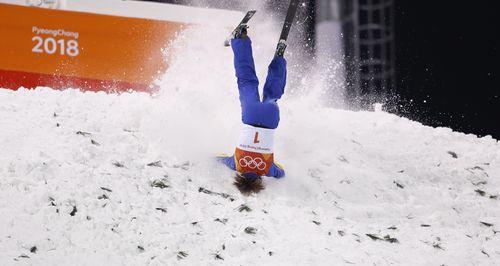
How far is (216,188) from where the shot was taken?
422 centimetres

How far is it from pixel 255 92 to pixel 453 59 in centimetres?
439

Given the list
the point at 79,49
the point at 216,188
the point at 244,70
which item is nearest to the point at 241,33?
the point at 244,70

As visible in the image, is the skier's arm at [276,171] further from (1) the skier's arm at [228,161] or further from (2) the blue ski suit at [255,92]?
(1) the skier's arm at [228,161]

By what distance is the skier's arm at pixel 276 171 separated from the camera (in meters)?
4.50

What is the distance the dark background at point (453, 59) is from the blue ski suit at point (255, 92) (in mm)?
3604

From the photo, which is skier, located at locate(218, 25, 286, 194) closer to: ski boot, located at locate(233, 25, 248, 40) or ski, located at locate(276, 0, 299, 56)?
ski boot, located at locate(233, 25, 248, 40)

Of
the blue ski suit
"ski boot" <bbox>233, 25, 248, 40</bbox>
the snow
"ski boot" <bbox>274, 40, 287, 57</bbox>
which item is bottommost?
the snow

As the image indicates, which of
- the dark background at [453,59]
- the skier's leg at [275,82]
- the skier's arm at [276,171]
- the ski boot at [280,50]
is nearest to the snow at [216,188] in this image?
the skier's arm at [276,171]

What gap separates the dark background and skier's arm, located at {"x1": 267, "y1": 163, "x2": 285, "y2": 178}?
3951 mm

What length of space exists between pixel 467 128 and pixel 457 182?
9.61 ft

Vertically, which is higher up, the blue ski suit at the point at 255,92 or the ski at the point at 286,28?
the ski at the point at 286,28

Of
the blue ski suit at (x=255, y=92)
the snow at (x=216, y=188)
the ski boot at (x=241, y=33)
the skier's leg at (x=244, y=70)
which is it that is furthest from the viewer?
the ski boot at (x=241, y=33)

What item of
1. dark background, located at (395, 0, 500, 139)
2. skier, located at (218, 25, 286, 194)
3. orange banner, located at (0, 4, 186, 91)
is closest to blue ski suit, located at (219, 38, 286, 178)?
skier, located at (218, 25, 286, 194)

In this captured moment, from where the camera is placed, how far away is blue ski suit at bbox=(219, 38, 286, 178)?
444 cm
